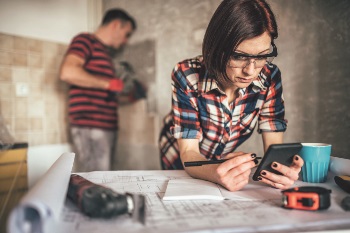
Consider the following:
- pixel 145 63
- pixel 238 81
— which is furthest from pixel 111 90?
pixel 238 81

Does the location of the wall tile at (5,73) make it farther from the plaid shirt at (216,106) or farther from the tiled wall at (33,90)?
the plaid shirt at (216,106)

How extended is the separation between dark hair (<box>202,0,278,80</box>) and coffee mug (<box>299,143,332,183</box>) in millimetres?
370

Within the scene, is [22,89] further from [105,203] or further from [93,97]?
[105,203]

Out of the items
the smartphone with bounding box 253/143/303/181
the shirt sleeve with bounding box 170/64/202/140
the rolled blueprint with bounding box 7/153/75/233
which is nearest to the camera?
the rolled blueprint with bounding box 7/153/75/233

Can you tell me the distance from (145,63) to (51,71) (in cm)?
101

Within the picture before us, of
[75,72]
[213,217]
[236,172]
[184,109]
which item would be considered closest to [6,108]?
[75,72]

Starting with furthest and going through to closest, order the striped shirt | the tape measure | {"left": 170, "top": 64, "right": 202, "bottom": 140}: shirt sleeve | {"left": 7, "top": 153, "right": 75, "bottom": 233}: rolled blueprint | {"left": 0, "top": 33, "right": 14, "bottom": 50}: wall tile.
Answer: {"left": 0, "top": 33, "right": 14, "bottom": 50}: wall tile, the striped shirt, {"left": 170, "top": 64, "right": 202, "bottom": 140}: shirt sleeve, the tape measure, {"left": 7, "top": 153, "right": 75, "bottom": 233}: rolled blueprint

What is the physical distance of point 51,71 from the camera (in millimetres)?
3029

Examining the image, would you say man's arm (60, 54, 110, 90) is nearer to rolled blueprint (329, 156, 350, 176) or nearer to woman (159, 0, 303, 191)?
woman (159, 0, 303, 191)

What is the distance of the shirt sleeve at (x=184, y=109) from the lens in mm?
1063

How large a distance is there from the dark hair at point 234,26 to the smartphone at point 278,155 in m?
0.35

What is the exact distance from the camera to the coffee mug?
0.88 metres

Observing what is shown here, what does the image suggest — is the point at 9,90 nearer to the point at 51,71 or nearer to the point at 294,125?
the point at 51,71

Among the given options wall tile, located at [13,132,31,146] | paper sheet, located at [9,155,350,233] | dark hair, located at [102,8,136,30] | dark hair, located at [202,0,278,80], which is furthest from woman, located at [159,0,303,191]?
wall tile, located at [13,132,31,146]
